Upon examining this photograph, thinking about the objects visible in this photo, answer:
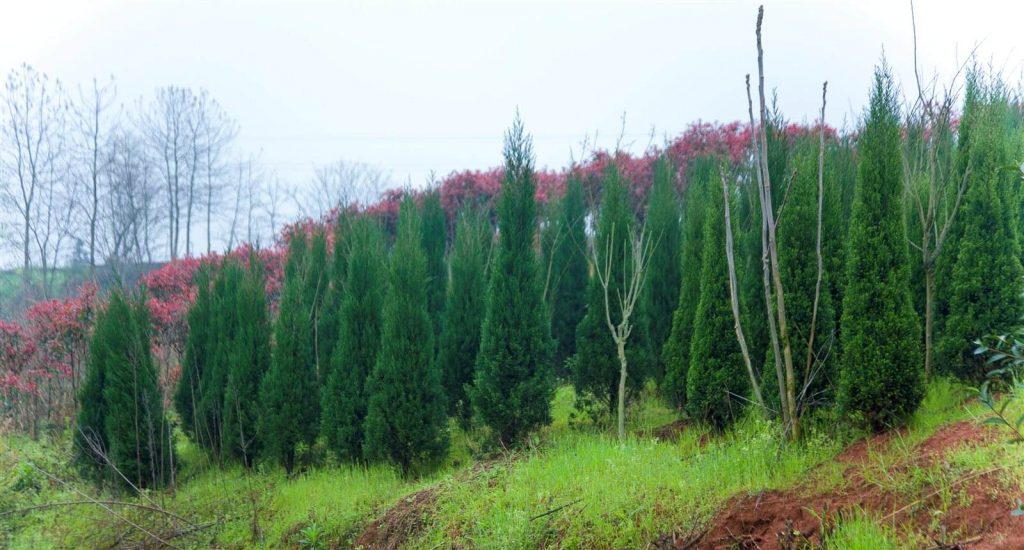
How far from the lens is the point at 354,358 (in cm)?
938

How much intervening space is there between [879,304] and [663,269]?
4602 millimetres

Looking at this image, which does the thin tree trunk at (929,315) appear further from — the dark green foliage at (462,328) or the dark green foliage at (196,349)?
the dark green foliage at (196,349)

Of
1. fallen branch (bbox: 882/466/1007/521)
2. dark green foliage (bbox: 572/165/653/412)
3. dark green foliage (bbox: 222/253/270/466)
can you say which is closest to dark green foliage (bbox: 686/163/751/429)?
dark green foliage (bbox: 572/165/653/412)

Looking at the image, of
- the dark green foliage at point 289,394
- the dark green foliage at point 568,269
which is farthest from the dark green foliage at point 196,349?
the dark green foliage at point 568,269

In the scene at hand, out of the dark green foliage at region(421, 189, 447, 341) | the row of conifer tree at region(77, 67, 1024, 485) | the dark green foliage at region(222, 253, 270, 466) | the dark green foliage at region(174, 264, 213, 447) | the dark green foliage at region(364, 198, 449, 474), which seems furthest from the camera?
the dark green foliage at region(421, 189, 447, 341)

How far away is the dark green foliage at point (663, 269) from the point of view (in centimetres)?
1064

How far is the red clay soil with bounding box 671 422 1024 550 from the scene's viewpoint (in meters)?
4.34

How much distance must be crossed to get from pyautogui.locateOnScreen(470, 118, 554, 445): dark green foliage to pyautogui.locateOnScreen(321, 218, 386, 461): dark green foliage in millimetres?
1477

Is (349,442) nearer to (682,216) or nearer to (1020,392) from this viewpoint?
(682,216)

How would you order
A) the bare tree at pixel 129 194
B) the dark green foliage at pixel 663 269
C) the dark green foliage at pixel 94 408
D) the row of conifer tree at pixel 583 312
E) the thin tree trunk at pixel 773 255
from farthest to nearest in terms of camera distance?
the bare tree at pixel 129 194 → the dark green foliage at pixel 663 269 → the dark green foliage at pixel 94 408 → the row of conifer tree at pixel 583 312 → the thin tree trunk at pixel 773 255

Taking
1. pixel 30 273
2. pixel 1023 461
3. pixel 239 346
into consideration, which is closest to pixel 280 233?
pixel 30 273

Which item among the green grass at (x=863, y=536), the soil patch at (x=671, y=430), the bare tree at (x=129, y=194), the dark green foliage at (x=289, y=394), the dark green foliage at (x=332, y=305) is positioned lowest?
the green grass at (x=863, y=536)

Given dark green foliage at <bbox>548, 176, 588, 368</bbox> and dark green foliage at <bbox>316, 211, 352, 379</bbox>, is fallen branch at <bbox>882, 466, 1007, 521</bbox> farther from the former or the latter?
dark green foliage at <bbox>316, 211, 352, 379</bbox>

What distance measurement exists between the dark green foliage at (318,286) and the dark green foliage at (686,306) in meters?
4.87
